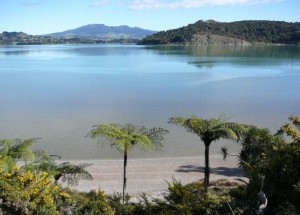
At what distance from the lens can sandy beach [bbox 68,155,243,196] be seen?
17797 millimetres

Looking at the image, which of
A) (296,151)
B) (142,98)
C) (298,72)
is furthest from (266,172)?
(298,72)

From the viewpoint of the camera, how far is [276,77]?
6338cm

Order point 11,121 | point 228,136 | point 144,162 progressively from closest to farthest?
1. point 228,136
2. point 144,162
3. point 11,121

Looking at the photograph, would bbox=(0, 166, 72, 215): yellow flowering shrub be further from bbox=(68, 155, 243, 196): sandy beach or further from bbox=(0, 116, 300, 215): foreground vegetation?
bbox=(68, 155, 243, 196): sandy beach

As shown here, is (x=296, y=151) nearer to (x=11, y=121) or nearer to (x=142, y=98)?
(x=11, y=121)

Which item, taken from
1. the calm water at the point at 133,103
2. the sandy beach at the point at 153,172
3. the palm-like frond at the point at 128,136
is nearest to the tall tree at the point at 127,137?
the palm-like frond at the point at 128,136

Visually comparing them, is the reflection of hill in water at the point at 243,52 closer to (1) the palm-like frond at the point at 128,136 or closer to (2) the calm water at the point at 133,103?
(2) the calm water at the point at 133,103

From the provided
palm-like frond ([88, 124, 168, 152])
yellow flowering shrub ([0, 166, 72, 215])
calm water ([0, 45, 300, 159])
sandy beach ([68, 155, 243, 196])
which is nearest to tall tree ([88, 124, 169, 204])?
palm-like frond ([88, 124, 168, 152])

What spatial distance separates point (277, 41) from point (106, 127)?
18269cm

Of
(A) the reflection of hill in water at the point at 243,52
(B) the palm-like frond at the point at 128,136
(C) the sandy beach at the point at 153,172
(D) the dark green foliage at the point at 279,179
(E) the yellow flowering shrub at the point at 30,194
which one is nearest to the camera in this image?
(D) the dark green foliage at the point at 279,179

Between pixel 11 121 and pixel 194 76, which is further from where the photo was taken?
pixel 194 76

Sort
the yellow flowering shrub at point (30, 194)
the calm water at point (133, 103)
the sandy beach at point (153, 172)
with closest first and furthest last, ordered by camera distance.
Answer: the yellow flowering shrub at point (30, 194), the sandy beach at point (153, 172), the calm water at point (133, 103)

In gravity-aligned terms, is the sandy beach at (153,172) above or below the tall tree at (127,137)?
below

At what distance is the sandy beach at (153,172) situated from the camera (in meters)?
17.8
